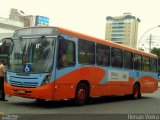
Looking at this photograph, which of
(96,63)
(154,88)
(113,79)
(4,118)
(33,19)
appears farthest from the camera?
(33,19)

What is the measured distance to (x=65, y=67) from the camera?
14977 mm

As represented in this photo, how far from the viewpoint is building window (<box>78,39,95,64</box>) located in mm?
15992

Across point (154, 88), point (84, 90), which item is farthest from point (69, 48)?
point (154, 88)

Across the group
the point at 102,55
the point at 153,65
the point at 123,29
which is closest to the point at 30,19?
the point at 123,29

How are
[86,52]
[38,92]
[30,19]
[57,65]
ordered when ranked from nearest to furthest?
[38,92], [57,65], [86,52], [30,19]

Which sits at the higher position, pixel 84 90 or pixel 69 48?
pixel 69 48

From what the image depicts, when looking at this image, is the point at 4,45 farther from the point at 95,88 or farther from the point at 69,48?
the point at 95,88

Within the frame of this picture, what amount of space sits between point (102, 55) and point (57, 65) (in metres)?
3.91

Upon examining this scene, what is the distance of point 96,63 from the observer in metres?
17.3

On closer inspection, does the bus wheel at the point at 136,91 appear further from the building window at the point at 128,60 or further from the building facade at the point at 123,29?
the building facade at the point at 123,29

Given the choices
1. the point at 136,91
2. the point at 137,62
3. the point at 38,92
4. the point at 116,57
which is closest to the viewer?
the point at 38,92

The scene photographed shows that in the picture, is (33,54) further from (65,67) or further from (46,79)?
(65,67)

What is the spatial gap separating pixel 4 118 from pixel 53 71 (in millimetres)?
3660

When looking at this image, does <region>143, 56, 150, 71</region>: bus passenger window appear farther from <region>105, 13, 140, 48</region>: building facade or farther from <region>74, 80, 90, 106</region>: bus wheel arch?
<region>105, 13, 140, 48</region>: building facade
